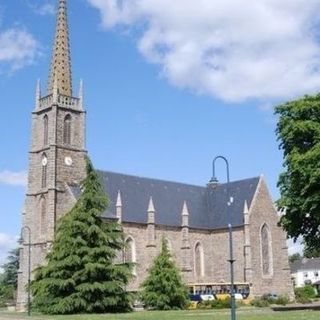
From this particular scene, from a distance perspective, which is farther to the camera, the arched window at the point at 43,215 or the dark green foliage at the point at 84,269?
the arched window at the point at 43,215

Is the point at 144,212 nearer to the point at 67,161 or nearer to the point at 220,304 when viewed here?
the point at 67,161

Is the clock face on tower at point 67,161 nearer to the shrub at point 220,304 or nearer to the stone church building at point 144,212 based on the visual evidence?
the stone church building at point 144,212

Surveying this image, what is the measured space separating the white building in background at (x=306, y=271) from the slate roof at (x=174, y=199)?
173 feet

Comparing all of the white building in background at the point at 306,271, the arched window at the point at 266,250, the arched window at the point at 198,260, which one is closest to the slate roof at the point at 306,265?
the white building in background at the point at 306,271

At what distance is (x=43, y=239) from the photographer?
61.1 m

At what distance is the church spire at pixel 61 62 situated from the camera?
65400 mm

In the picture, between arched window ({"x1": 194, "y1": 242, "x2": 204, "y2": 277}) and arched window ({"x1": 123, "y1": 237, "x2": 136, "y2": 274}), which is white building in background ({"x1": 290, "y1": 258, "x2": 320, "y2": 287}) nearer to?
arched window ({"x1": 194, "y1": 242, "x2": 204, "y2": 277})

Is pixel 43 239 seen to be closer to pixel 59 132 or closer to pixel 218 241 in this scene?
pixel 59 132

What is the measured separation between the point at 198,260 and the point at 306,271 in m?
59.1

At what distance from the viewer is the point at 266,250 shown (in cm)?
6838

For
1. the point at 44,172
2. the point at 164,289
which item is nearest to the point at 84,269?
the point at 164,289

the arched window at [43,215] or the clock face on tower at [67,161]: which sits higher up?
the clock face on tower at [67,161]

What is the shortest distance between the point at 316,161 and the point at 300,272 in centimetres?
9076

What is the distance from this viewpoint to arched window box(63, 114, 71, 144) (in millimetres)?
64250
